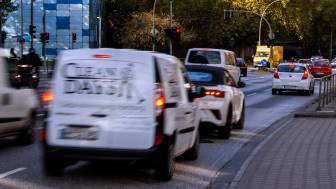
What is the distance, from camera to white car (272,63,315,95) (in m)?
33.2

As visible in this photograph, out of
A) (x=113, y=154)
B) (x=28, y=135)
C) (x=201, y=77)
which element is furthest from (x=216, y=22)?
(x=113, y=154)

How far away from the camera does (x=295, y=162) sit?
10.8 metres

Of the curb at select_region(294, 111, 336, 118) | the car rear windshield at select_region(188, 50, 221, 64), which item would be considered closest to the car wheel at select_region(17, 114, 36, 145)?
the curb at select_region(294, 111, 336, 118)

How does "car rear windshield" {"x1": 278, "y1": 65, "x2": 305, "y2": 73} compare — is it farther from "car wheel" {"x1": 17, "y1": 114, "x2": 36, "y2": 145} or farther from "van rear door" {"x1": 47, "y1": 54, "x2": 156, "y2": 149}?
"van rear door" {"x1": 47, "y1": 54, "x2": 156, "y2": 149}

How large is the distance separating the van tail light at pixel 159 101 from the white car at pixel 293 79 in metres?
24.8

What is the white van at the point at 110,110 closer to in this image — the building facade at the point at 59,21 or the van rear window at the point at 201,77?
the van rear window at the point at 201,77

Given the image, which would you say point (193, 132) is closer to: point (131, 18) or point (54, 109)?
point (54, 109)

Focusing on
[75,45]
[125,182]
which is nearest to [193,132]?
[125,182]

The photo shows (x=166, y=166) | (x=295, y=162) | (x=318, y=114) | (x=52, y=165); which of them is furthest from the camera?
(x=318, y=114)

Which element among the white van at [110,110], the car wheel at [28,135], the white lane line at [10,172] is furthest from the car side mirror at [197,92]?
the car wheel at [28,135]

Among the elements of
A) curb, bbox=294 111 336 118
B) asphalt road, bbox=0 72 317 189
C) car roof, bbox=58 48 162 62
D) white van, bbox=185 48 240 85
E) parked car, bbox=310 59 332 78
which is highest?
car roof, bbox=58 48 162 62

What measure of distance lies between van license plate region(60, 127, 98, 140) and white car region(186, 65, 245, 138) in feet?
18.9

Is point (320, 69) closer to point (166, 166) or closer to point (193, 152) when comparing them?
point (193, 152)

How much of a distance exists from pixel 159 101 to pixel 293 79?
2491 centimetres
